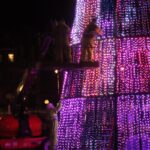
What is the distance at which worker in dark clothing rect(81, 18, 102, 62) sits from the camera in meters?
15.0

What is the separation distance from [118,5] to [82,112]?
3.10m

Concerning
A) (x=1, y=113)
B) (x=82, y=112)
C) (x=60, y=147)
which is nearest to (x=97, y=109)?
(x=82, y=112)

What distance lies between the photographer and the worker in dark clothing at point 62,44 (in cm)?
1548

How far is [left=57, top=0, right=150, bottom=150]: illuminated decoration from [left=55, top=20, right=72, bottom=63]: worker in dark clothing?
61 centimetres

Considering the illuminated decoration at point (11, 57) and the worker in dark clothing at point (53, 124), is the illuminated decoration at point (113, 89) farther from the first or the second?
the illuminated decoration at point (11, 57)

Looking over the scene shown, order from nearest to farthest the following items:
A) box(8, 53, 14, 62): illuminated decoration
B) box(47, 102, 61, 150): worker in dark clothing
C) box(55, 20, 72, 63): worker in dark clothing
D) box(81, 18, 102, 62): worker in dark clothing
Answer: box(81, 18, 102, 62): worker in dark clothing < box(47, 102, 61, 150): worker in dark clothing < box(55, 20, 72, 63): worker in dark clothing < box(8, 53, 14, 62): illuminated decoration

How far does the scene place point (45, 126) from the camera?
1532 cm

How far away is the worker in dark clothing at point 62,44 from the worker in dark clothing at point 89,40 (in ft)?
1.34

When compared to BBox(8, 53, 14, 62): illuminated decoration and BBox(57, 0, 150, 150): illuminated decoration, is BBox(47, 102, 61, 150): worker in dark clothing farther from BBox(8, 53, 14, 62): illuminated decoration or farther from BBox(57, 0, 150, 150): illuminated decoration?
BBox(8, 53, 14, 62): illuminated decoration

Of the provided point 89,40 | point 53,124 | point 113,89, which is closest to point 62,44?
point 89,40

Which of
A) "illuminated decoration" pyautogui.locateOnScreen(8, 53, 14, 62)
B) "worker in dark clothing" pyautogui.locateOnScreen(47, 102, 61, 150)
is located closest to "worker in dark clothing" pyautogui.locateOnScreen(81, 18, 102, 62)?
"worker in dark clothing" pyautogui.locateOnScreen(47, 102, 61, 150)

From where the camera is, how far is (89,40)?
15.2 meters

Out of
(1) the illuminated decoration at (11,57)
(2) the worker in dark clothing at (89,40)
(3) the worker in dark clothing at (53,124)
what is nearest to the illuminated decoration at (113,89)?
(3) the worker in dark clothing at (53,124)

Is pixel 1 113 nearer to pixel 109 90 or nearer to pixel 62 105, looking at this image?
pixel 62 105
